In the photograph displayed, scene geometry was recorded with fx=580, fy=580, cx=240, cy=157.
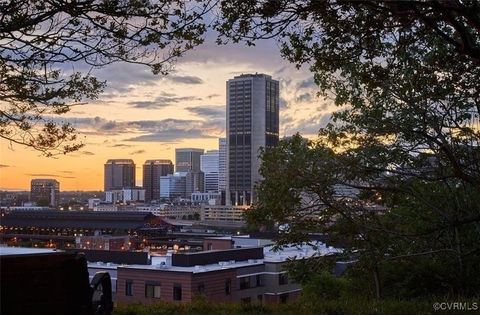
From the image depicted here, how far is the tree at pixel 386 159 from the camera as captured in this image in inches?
269

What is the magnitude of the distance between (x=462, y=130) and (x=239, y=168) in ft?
67.7

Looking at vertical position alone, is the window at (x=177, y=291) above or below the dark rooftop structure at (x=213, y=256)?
below

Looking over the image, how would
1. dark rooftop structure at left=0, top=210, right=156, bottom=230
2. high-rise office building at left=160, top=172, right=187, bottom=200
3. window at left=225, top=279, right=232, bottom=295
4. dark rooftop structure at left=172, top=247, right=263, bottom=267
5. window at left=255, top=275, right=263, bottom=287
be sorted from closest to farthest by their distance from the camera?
window at left=225, top=279, right=232, bottom=295, dark rooftop structure at left=172, top=247, right=263, bottom=267, window at left=255, top=275, right=263, bottom=287, dark rooftop structure at left=0, top=210, right=156, bottom=230, high-rise office building at left=160, top=172, right=187, bottom=200

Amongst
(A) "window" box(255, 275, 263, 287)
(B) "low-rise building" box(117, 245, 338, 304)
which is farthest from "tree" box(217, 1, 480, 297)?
(A) "window" box(255, 275, 263, 287)

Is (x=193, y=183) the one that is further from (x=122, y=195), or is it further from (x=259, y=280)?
(x=259, y=280)

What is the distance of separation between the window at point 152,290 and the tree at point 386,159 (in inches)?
666

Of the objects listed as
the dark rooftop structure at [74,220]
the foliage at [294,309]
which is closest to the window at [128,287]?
the foliage at [294,309]

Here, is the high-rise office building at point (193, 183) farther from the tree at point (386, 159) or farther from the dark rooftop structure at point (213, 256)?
the tree at point (386, 159)

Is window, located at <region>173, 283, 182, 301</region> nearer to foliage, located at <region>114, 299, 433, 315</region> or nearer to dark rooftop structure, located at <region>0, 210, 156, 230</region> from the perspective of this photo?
foliage, located at <region>114, 299, 433, 315</region>

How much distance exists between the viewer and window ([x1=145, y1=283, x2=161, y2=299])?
28.1 meters

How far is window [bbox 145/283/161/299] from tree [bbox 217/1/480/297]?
16.9 m

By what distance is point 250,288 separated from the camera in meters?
32.0

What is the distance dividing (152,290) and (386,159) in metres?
21.0

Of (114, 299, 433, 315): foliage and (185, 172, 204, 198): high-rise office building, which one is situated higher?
(185, 172, 204, 198): high-rise office building
